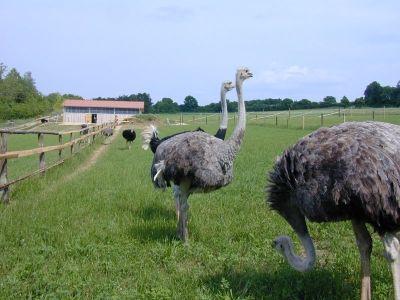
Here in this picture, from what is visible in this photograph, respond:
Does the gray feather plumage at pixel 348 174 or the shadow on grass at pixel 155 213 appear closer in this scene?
the gray feather plumage at pixel 348 174

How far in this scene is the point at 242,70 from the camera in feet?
25.5

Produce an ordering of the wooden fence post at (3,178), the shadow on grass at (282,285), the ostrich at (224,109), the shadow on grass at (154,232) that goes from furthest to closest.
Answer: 1. the wooden fence post at (3,178)
2. the ostrich at (224,109)
3. the shadow on grass at (154,232)
4. the shadow on grass at (282,285)

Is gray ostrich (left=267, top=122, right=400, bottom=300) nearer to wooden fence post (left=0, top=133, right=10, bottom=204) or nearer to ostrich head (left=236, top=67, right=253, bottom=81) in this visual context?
ostrich head (left=236, top=67, right=253, bottom=81)

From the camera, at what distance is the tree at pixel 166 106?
11751 centimetres

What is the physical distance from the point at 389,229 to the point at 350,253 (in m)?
1.74

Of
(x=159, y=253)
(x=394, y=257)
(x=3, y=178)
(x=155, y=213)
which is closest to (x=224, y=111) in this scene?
(x=155, y=213)

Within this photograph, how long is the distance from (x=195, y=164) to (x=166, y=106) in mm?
114916

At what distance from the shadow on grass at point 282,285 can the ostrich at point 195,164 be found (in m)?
1.38

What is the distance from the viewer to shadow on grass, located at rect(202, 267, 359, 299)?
4.43 meters

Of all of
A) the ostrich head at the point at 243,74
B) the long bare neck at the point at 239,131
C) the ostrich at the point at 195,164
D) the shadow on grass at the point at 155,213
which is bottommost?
the shadow on grass at the point at 155,213

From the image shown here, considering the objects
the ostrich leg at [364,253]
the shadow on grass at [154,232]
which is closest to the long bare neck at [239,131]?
the shadow on grass at [154,232]

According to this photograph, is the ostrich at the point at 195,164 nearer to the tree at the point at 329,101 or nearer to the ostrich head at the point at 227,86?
the ostrich head at the point at 227,86

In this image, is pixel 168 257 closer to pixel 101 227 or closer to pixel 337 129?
pixel 101 227

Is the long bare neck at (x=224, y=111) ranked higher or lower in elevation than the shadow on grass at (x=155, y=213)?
higher
